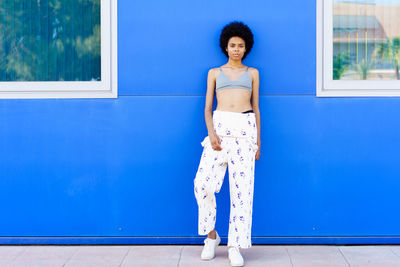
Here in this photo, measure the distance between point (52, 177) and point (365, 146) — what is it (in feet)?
8.92

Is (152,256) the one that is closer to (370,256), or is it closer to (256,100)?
(256,100)

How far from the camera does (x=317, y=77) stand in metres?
4.20

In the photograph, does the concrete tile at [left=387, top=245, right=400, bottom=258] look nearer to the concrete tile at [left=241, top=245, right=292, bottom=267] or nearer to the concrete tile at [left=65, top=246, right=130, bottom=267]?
the concrete tile at [left=241, top=245, right=292, bottom=267]

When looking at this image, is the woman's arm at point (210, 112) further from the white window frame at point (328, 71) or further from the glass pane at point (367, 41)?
the glass pane at point (367, 41)

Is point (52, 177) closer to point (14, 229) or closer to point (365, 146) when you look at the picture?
point (14, 229)

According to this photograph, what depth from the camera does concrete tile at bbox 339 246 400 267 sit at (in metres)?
3.79

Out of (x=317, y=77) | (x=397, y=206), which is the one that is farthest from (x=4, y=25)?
(x=397, y=206)

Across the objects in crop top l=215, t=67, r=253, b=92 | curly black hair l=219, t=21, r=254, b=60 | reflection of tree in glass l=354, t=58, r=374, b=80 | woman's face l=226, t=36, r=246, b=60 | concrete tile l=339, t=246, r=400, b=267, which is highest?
curly black hair l=219, t=21, r=254, b=60

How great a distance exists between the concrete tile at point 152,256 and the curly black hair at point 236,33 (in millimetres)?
1762

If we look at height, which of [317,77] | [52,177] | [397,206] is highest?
[317,77]

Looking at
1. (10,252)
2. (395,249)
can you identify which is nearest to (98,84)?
(10,252)

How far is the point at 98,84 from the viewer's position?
4281mm

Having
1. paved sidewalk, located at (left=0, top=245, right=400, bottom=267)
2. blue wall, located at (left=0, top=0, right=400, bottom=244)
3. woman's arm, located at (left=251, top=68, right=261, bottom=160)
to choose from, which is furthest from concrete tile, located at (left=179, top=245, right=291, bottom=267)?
woman's arm, located at (left=251, top=68, right=261, bottom=160)

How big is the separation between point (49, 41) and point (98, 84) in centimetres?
61
